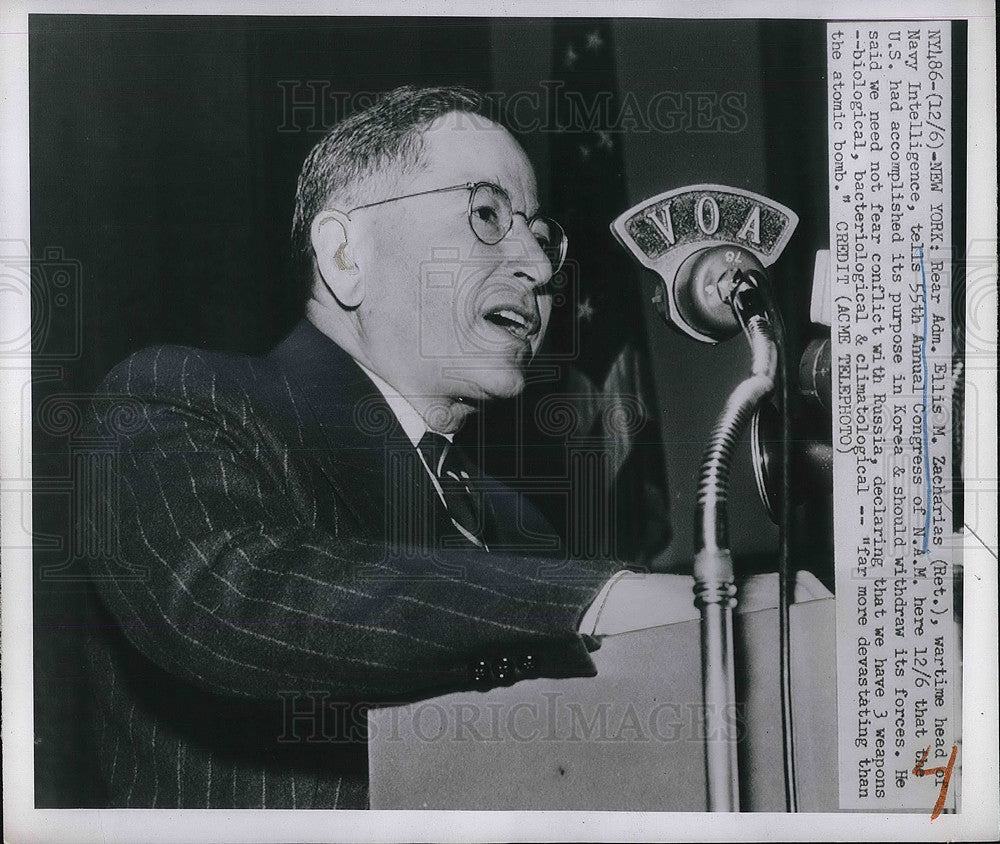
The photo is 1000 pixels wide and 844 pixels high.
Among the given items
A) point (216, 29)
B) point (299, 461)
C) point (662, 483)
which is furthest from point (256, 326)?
point (662, 483)

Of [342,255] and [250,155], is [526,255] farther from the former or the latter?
[250,155]

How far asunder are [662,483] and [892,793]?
0.56 m

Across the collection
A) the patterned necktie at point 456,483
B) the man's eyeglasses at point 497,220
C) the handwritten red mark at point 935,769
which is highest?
the man's eyeglasses at point 497,220

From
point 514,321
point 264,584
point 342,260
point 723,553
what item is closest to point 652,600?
point 723,553

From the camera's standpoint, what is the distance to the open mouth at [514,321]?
120cm

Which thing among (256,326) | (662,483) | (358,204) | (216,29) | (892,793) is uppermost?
(216,29)

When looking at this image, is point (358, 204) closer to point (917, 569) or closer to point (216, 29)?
point (216, 29)

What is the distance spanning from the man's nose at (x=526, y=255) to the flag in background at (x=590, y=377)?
3 centimetres

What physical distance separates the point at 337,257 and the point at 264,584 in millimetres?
466

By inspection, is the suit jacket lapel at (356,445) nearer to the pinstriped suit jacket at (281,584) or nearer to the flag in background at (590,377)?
the pinstriped suit jacket at (281,584)

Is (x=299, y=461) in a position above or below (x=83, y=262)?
below

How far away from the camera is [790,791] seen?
1207 mm

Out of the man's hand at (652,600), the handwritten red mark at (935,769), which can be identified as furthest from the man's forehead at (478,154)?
the handwritten red mark at (935,769)

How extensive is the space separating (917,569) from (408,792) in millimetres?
794
